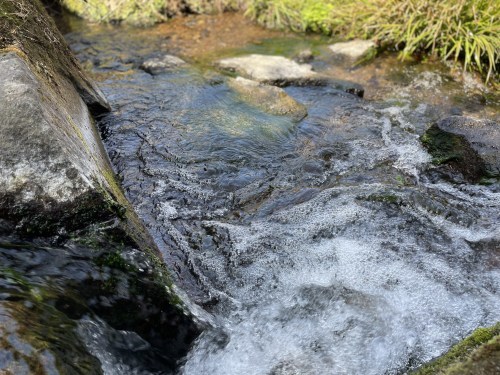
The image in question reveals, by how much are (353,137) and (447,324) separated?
9.01ft

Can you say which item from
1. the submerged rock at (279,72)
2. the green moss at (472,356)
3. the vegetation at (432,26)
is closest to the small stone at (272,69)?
the submerged rock at (279,72)

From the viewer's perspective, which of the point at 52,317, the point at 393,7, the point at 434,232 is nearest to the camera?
the point at 52,317

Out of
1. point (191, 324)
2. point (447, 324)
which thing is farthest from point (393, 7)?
point (191, 324)

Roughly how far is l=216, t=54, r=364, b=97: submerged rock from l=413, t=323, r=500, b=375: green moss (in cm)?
458

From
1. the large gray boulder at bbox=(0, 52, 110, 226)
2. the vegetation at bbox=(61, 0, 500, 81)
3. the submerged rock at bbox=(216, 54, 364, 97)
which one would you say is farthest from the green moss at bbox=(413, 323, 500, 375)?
the vegetation at bbox=(61, 0, 500, 81)

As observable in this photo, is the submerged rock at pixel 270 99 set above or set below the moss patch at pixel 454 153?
above

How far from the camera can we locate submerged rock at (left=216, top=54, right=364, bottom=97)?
6359 mm

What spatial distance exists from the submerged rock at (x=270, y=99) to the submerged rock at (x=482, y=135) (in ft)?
5.55

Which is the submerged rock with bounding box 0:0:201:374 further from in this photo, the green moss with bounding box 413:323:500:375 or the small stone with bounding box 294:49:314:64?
the small stone with bounding box 294:49:314:64

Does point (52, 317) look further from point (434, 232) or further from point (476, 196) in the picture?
point (476, 196)

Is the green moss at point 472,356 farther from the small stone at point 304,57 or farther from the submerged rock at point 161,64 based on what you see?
the small stone at point 304,57

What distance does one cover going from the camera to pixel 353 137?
5.23 metres

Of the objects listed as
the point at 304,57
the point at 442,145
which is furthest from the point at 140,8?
the point at 442,145

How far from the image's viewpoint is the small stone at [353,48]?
7.13 metres
